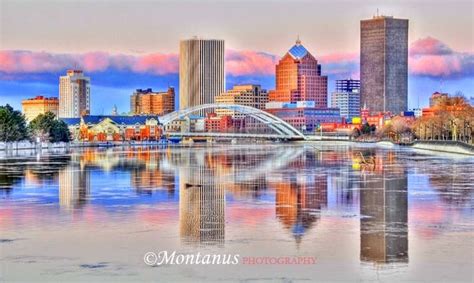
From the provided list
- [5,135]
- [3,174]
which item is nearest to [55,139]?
[5,135]

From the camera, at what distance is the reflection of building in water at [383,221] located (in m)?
15.8

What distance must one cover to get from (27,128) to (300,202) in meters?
98.9

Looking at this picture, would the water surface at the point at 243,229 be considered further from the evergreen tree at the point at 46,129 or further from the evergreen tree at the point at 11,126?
the evergreen tree at the point at 46,129

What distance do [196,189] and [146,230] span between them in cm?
1198

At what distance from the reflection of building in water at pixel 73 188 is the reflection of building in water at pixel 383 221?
341 inches

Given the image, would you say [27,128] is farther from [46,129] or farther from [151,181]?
[151,181]

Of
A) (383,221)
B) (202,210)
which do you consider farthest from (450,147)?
(383,221)

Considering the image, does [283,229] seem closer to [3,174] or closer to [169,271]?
[169,271]

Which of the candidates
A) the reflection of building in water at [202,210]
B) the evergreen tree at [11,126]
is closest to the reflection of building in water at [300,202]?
the reflection of building in water at [202,210]

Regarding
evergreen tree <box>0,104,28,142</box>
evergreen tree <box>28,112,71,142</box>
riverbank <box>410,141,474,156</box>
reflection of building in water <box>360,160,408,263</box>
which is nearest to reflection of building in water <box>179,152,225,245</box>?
reflection of building in water <box>360,160,408,263</box>

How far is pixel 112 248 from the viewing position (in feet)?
54.1

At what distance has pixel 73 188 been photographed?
3212 cm

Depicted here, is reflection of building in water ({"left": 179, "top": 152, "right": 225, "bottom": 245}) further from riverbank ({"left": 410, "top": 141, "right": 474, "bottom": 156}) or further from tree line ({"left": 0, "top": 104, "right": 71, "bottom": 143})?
tree line ({"left": 0, "top": 104, "right": 71, "bottom": 143})

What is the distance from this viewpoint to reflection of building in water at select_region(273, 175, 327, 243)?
65.4 ft
